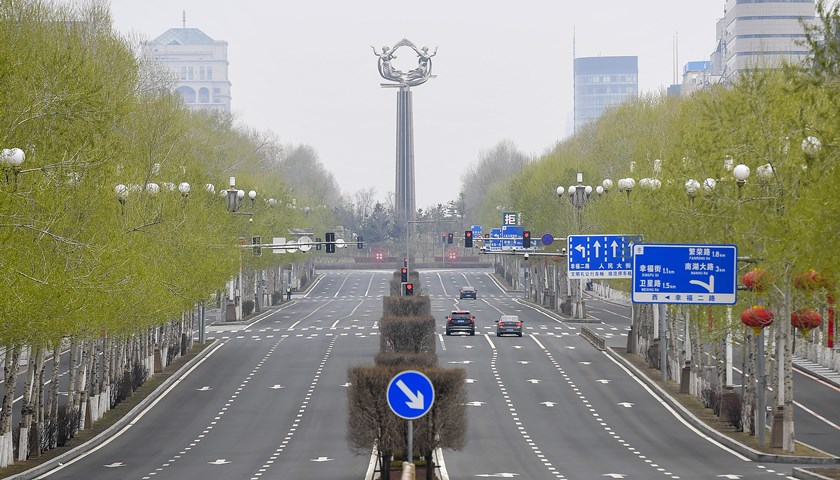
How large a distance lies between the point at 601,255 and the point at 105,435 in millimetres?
23600

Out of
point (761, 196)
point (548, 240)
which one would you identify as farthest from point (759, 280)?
point (548, 240)

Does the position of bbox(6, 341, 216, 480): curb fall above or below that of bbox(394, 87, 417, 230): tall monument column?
below

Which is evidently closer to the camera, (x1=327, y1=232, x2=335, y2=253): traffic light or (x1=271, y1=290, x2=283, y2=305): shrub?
(x1=327, y1=232, x2=335, y2=253): traffic light

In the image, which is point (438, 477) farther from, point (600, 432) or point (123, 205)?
point (123, 205)

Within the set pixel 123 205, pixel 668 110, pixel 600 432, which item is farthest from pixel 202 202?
pixel 668 110

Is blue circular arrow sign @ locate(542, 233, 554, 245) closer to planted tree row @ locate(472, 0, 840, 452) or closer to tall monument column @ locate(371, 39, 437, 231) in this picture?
planted tree row @ locate(472, 0, 840, 452)

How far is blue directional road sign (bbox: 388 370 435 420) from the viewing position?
22594 millimetres

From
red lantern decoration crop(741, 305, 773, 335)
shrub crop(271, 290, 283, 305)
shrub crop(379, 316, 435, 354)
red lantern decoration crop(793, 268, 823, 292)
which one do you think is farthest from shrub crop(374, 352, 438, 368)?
shrub crop(271, 290, 283, 305)

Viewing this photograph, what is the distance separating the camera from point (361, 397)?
115 feet

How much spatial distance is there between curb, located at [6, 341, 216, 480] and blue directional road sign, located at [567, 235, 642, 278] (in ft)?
59.7

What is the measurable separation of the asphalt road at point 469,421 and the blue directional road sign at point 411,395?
1476 centimetres

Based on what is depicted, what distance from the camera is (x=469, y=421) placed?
50719 millimetres

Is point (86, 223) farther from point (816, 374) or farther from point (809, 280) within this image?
point (816, 374)

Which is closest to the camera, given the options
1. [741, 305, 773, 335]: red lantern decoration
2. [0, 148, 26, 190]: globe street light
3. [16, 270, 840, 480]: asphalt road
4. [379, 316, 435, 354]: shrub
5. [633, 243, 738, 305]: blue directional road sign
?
→ [0, 148, 26, 190]: globe street light
